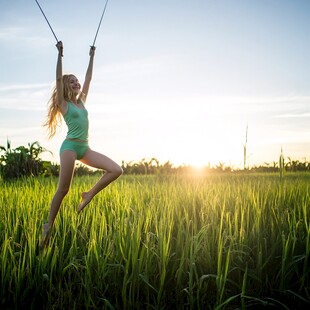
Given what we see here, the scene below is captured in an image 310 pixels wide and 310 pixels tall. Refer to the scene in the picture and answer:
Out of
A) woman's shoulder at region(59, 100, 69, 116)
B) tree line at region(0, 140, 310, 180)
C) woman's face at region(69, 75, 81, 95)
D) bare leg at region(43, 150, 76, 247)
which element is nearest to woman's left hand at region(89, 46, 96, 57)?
woman's face at region(69, 75, 81, 95)

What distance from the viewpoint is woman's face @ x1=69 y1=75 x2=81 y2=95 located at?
177 inches

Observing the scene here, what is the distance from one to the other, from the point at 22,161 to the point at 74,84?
7.77 metres

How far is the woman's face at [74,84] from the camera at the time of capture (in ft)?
14.8

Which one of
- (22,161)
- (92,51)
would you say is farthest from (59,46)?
(22,161)

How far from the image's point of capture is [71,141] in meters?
4.19

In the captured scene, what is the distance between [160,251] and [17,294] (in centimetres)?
110

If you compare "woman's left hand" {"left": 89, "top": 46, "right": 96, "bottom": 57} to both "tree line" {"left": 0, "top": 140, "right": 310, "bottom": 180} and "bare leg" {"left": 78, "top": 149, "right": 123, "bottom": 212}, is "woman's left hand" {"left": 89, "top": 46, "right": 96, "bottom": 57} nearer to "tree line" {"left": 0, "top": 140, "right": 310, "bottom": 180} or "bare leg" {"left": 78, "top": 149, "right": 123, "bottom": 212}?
"bare leg" {"left": 78, "top": 149, "right": 123, "bottom": 212}

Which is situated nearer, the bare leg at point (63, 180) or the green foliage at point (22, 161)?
the bare leg at point (63, 180)

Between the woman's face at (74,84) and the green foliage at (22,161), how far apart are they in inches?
295

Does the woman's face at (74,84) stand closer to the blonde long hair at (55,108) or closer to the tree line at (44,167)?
the blonde long hair at (55,108)

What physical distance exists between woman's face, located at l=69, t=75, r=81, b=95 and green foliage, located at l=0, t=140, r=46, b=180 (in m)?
7.50

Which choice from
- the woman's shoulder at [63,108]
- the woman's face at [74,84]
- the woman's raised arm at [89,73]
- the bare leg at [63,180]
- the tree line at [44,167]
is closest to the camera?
the bare leg at [63,180]

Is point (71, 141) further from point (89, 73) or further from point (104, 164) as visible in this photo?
point (89, 73)

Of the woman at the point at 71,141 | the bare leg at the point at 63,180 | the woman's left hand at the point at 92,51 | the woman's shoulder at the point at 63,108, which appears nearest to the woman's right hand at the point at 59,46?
the woman at the point at 71,141
